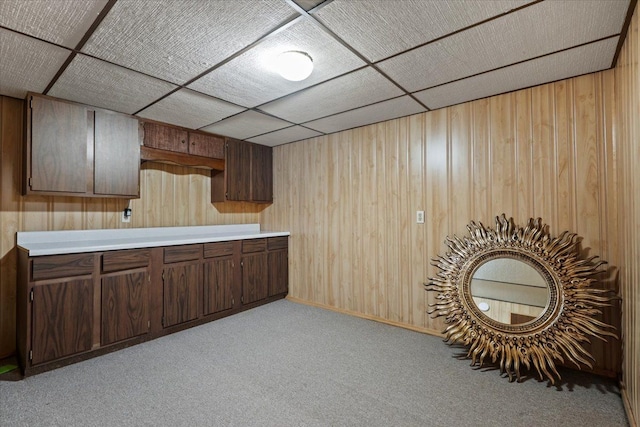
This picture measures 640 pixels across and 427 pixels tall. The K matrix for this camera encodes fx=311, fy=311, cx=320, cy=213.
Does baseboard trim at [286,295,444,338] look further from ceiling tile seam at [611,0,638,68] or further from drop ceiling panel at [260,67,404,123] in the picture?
ceiling tile seam at [611,0,638,68]

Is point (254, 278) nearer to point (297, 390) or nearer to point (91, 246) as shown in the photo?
point (91, 246)

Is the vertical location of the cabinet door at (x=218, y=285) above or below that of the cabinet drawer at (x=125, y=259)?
below

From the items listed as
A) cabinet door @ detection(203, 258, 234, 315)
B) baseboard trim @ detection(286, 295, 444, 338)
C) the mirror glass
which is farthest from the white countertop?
the mirror glass

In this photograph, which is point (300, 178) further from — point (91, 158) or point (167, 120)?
point (91, 158)

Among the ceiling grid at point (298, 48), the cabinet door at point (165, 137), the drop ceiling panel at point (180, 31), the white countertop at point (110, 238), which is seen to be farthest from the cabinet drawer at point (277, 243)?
the drop ceiling panel at point (180, 31)

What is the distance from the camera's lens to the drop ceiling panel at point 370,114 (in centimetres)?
287

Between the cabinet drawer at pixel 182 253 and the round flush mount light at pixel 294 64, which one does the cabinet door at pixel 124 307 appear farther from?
the round flush mount light at pixel 294 64

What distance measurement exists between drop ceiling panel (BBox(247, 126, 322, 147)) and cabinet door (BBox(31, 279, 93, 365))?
240 centimetres

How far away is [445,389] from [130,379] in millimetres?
2207

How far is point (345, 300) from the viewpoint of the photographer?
372 centimetres

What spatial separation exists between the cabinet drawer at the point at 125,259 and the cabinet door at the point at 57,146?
26.9 inches

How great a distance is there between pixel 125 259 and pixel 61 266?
17.5 inches

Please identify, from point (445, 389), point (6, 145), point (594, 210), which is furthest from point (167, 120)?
point (594, 210)

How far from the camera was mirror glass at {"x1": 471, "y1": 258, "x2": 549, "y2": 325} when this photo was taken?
2.31 m
